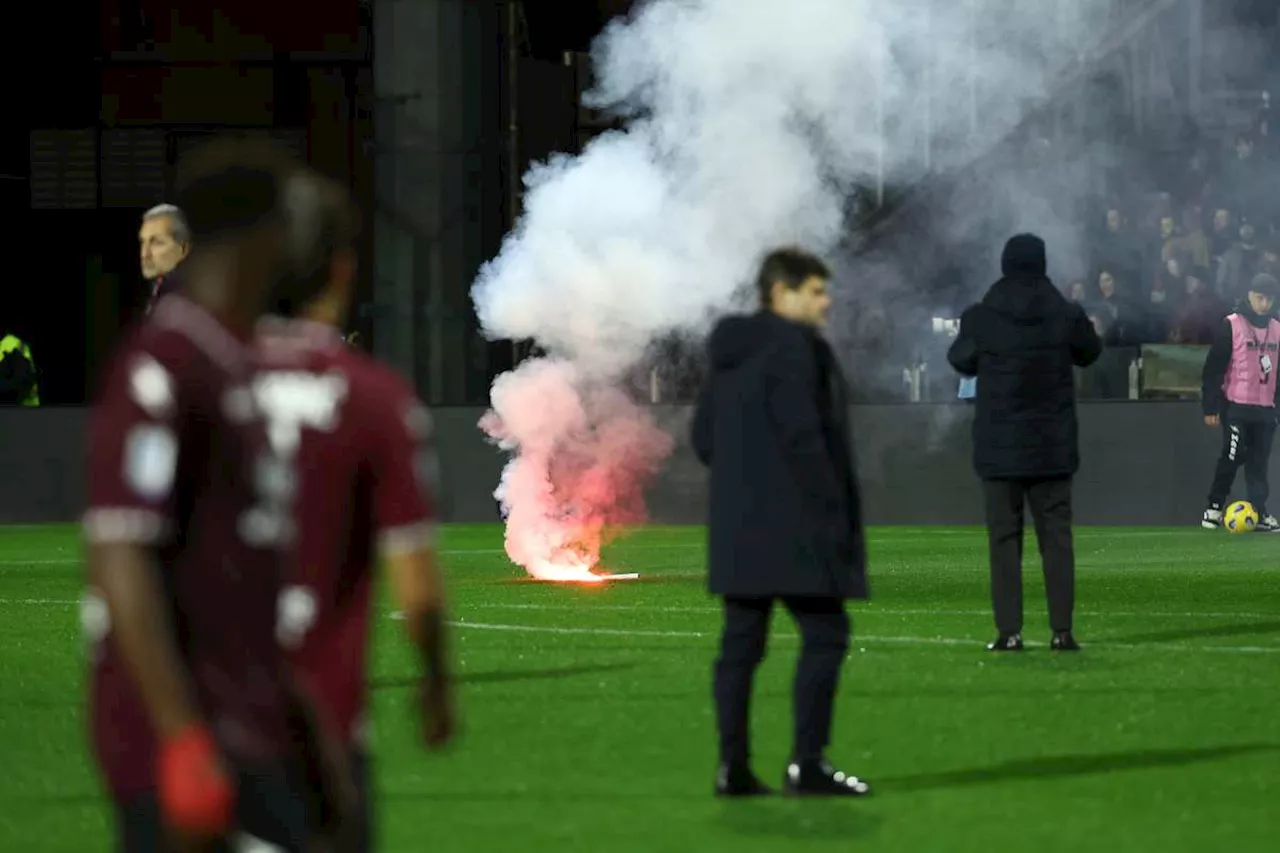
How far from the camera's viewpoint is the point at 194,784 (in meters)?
4.19

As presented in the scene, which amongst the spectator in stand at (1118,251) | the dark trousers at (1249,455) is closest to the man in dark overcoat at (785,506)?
the dark trousers at (1249,455)

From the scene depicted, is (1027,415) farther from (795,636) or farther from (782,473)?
(782,473)

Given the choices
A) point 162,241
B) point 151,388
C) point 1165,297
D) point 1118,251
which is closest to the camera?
point 151,388

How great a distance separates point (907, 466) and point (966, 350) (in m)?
13.7

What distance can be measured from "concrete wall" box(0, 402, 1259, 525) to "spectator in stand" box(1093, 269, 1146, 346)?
0.75 metres

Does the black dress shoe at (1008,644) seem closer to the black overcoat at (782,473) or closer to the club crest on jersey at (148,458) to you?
the black overcoat at (782,473)

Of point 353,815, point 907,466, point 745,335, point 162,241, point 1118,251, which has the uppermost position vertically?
point 1118,251

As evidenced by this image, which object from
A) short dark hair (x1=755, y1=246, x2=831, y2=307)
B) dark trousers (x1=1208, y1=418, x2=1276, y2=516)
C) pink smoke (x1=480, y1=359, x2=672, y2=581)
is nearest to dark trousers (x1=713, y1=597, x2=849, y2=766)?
short dark hair (x1=755, y1=246, x2=831, y2=307)

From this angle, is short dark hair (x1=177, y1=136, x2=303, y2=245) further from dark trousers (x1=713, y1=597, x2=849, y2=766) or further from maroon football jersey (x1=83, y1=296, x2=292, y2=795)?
dark trousers (x1=713, y1=597, x2=849, y2=766)

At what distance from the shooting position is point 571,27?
28984mm

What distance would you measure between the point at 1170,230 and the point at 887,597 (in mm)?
11310

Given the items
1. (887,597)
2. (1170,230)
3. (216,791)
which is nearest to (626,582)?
(887,597)

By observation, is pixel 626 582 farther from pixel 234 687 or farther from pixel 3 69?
pixel 3 69

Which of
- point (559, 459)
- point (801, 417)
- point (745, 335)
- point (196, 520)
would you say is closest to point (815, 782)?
point (801, 417)
